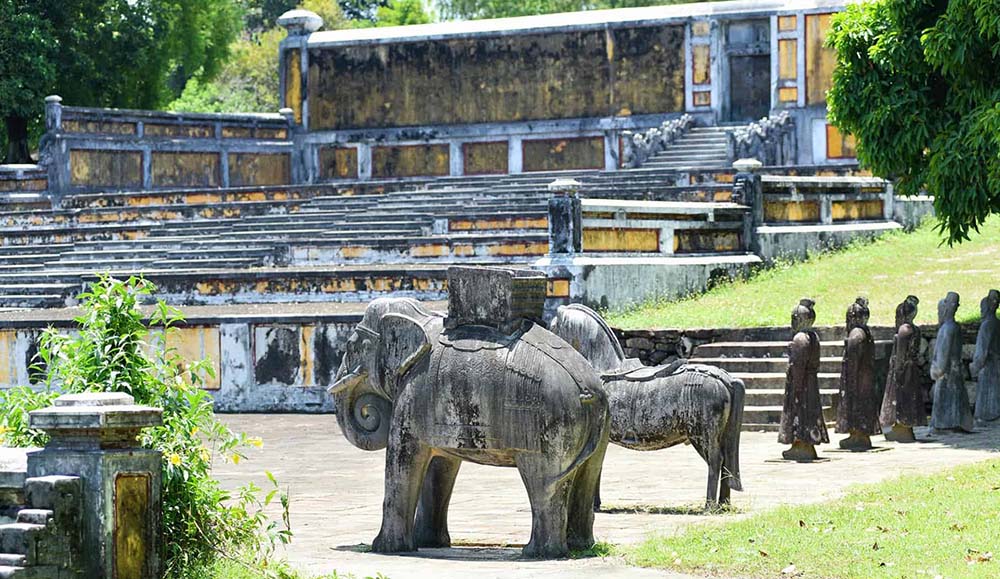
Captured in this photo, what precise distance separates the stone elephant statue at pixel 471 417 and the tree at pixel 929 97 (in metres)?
9.20

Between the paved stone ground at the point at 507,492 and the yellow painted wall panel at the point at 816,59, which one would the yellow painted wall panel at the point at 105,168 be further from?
the paved stone ground at the point at 507,492

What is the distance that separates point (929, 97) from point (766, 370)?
11.9 ft

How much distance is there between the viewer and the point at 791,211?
2683 cm

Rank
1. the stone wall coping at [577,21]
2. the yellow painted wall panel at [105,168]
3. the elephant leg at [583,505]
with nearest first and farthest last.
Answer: the elephant leg at [583,505], the yellow painted wall panel at [105,168], the stone wall coping at [577,21]

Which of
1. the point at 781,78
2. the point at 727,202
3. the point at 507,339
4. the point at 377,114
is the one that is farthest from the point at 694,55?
the point at 507,339

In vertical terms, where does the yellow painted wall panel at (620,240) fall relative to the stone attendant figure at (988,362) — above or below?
above

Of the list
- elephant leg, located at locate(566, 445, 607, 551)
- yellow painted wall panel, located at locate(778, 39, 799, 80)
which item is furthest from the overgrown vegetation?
yellow painted wall panel, located at locate(778, 39, 799, 80)

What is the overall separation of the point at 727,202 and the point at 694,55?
11.9m

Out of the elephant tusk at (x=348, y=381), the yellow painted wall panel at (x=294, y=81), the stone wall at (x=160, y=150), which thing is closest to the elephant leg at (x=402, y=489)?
the elephant tusk at (x=348, y=381)

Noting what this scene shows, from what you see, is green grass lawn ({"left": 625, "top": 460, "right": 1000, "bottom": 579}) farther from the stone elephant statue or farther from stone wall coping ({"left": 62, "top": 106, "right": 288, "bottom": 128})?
stone wall coping ({"left": 62, "top": 106, "right": 288, "bottom": 128})

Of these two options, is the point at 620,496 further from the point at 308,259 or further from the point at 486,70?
the point at 486,70

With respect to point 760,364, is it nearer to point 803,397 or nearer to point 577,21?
point 803,397

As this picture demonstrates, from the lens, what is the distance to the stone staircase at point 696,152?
3384cm

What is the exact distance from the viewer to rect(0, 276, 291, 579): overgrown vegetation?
29.1 feet
